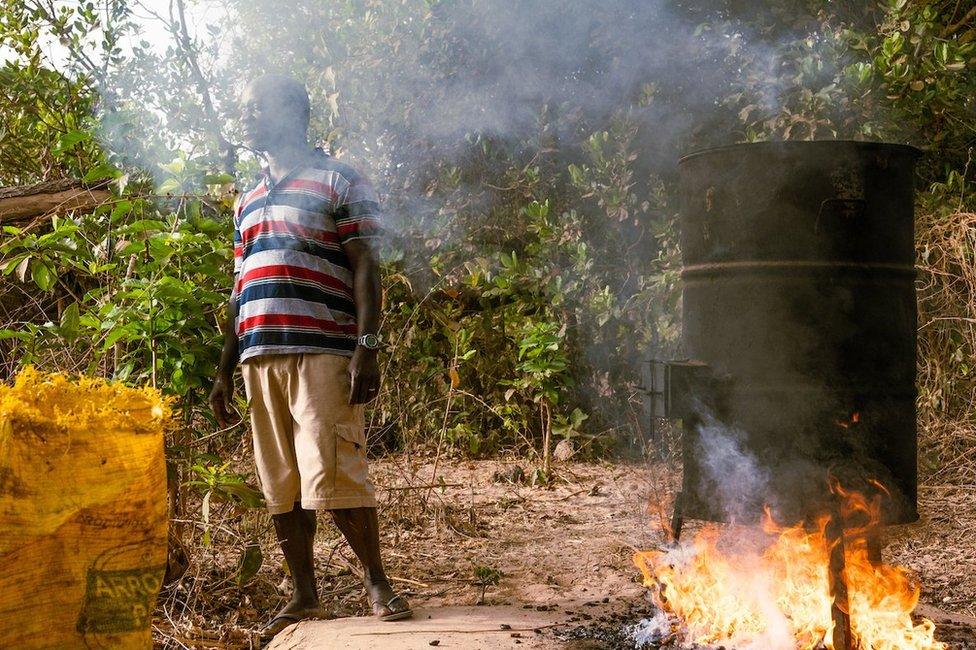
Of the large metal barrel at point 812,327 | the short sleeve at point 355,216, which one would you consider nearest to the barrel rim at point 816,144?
the large metal barrel at point 812,327

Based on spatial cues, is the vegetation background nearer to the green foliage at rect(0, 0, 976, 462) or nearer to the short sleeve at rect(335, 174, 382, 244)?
the green foliage at rect(0, 0, 976, 462)

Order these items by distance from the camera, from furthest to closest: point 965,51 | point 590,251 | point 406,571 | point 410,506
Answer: point 590,251
point 410,506
point 965,51
point 406,571

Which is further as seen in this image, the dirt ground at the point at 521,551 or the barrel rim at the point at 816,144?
the dirt ground at the point at 521,551

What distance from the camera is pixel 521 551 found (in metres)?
4.65

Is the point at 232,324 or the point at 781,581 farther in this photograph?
the point at 232,324

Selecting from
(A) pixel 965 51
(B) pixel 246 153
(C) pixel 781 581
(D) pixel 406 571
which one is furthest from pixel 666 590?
(B) pixel 246 153

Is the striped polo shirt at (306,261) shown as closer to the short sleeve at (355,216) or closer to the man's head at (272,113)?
the short sleeve at (355,216)

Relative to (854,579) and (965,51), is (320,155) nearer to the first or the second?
(854,579)

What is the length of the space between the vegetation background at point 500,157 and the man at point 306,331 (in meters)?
0.32

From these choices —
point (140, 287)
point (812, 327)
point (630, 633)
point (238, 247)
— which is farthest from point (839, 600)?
point (140, 287)

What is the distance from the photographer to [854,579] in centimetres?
318

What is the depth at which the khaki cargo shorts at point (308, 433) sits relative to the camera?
3316 millimetres

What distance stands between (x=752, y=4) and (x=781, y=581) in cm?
347

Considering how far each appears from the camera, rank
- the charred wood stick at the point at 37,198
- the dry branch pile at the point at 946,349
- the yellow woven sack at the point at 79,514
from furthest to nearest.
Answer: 1. the dry branch pile at the point at 946,349
2. the charred wood stick at the point at 37,198
3. the yellow woven sack at the point at 79,514
